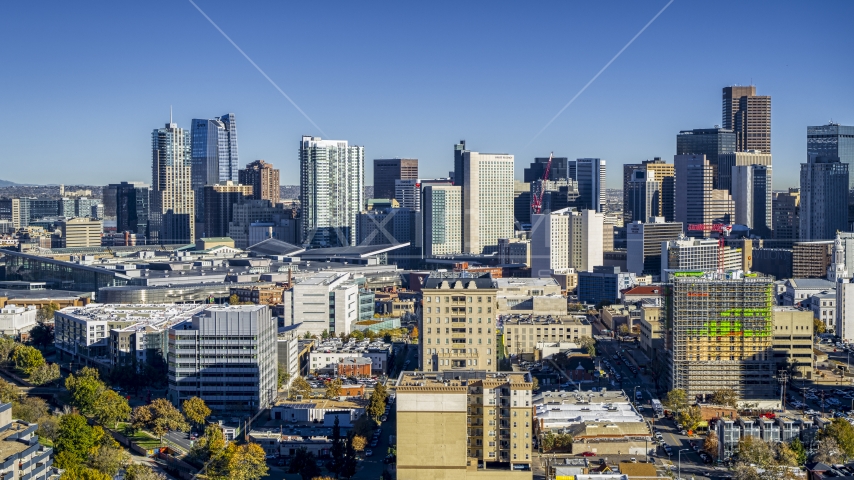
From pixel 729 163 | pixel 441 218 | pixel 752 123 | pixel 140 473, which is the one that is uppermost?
pixel 752 123

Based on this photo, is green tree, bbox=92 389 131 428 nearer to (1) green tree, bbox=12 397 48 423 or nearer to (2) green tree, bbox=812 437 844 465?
(1) green tree, bbox=12 397 48 423

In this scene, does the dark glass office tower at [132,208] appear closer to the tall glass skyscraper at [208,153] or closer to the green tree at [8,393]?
the tall glass skyscraper at [208,153]

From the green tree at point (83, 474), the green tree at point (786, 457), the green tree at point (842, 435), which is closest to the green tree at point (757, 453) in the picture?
the green tree at point (786, 457)

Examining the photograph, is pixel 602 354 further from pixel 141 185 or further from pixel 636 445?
pixel 141 185

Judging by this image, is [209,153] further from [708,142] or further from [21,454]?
[21,454]

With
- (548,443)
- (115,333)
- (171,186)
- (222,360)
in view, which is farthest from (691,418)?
(171,186)

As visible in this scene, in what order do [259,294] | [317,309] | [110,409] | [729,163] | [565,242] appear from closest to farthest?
[110,409] → [317,309] → [259,294] → [565,242] → [729,163]

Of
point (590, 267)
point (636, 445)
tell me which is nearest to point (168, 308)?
point (636, 445)
